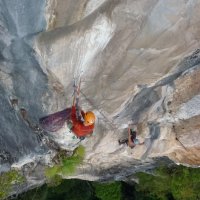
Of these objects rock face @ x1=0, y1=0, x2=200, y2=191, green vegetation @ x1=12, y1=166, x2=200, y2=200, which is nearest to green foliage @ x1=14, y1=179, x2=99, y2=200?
green vegetation @ x1=12, y1=166, x2=200, y2=200

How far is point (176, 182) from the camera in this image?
11570 mm

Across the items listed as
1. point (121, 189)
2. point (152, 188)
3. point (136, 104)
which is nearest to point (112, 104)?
point (136, 104)

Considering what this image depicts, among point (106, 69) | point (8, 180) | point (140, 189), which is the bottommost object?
point (140, 189)

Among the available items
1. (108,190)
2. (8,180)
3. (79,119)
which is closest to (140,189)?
(108,190)

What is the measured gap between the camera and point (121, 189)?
1359 cm

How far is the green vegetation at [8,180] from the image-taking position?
892cm

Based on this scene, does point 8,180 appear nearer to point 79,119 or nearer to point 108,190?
point 79,119

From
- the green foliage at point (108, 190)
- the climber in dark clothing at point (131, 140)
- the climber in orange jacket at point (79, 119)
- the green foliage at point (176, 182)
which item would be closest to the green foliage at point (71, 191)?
the green foliage at point (108, 190)

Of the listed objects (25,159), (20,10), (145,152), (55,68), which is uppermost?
(20,10)

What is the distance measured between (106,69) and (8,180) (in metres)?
3.55

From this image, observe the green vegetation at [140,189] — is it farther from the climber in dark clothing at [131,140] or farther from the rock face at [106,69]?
the climber in dark clothing at [131,140]

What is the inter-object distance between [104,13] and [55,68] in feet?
3.89

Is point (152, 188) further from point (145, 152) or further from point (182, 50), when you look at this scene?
point (182, 50)

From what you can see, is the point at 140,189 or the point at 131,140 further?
the point at 140,189
